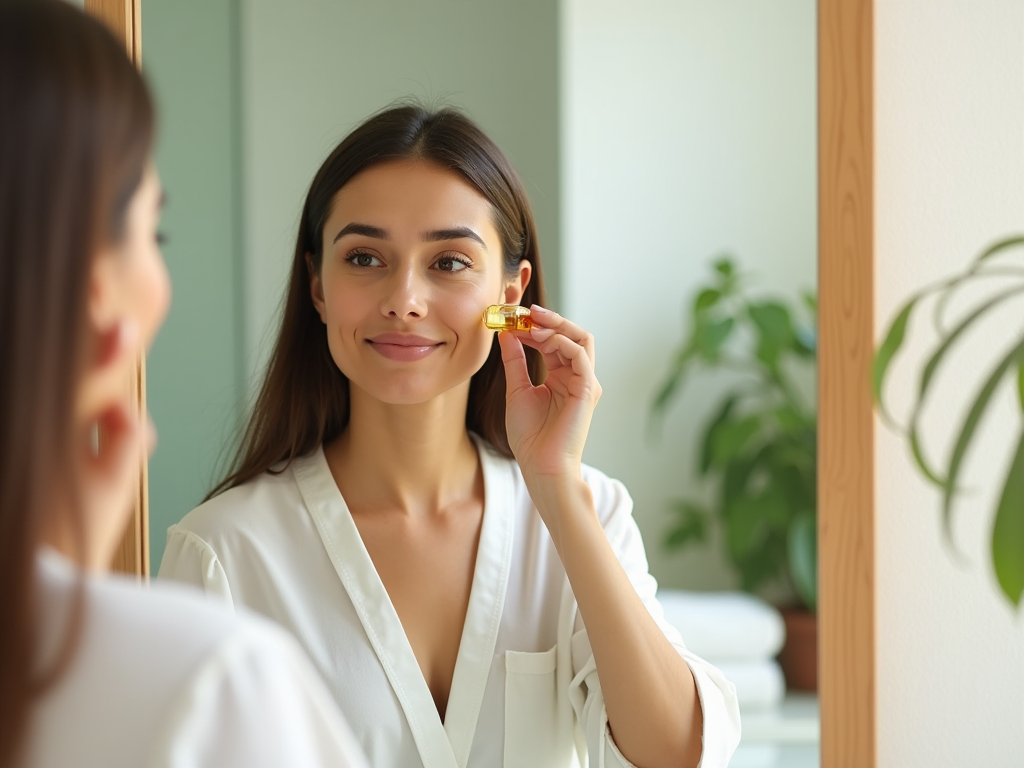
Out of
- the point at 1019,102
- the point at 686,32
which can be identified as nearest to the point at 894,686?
the point at 1019,102

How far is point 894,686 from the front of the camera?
4.50 feet

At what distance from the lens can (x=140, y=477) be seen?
134 centimetres

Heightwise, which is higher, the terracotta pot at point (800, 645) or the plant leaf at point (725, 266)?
the plant leaf at point (725, 266)

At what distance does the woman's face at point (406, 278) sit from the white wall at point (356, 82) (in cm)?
14

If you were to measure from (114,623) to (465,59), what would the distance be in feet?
3.34

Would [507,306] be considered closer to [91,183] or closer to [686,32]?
[686,32]

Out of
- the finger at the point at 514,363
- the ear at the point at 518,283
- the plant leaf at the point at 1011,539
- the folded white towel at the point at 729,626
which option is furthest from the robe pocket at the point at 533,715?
the plant leaf at the point at 1011,539

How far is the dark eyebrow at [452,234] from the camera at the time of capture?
3.92 ft

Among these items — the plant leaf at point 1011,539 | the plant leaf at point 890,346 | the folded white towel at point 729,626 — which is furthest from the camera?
the folded white towel at point 729,626

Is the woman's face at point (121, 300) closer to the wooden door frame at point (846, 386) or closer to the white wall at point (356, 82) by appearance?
the white wall at point (356, 82)

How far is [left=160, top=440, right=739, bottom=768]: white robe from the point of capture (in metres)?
1.16

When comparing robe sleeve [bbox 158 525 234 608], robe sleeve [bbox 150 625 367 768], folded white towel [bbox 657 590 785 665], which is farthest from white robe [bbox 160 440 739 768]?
robe sleeve [bbox 150 625 367 768]

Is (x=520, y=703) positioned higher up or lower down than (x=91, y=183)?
lower down

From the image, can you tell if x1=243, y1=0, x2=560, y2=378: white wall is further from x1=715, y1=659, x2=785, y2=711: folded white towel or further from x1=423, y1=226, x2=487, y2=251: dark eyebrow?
x1=715, y1=659, x2=785, y2=711: folded white towel
